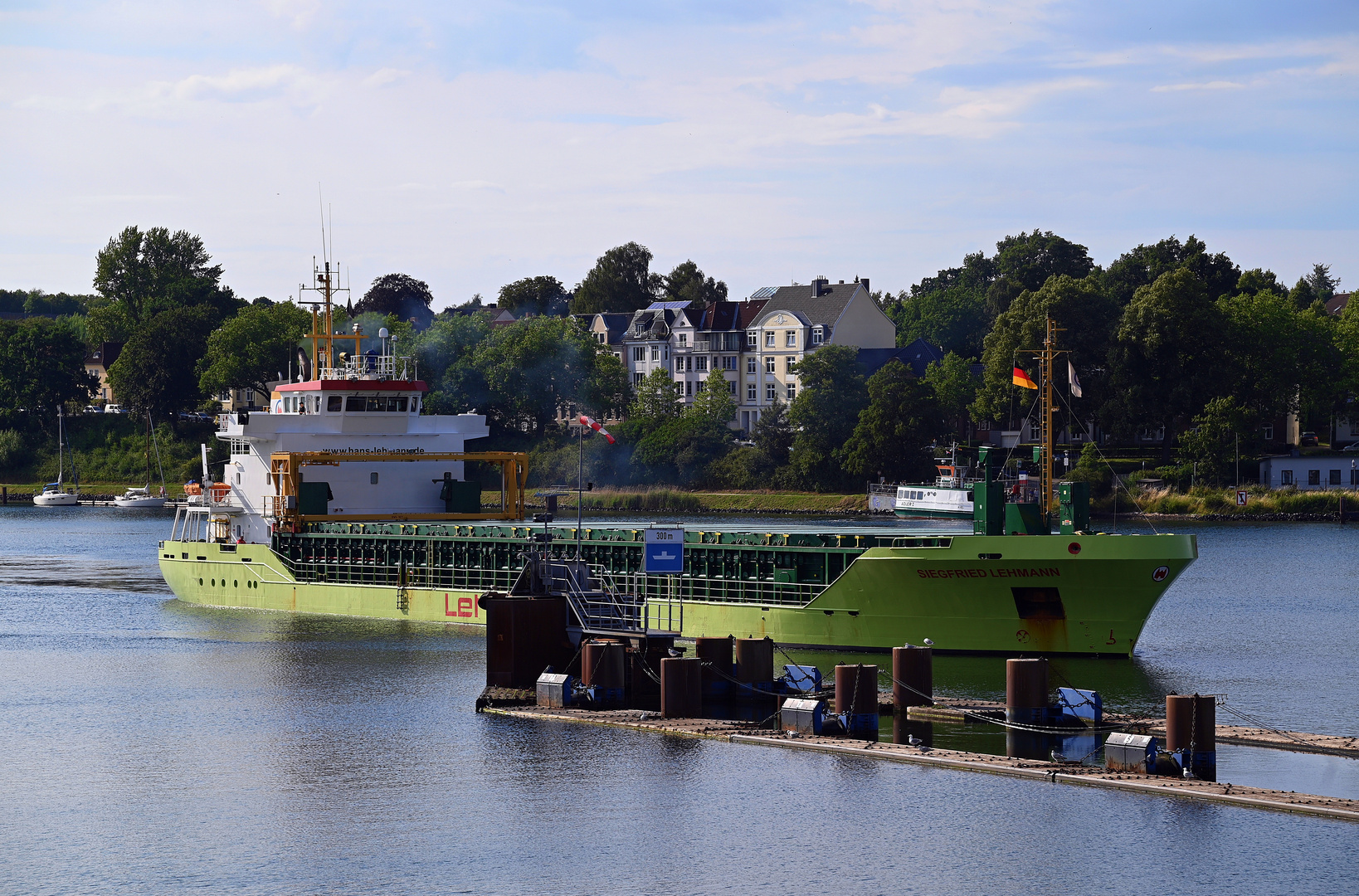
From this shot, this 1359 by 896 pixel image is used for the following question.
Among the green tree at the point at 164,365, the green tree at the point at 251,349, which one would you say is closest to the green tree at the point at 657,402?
the green tree at the point at 251,349

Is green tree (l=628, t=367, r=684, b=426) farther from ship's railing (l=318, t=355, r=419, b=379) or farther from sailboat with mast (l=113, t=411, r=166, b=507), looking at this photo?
ship's railing (l=318, t=355, r=419, b=379)

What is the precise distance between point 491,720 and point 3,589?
40.0 meters

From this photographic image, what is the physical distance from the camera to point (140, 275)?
6673 inches

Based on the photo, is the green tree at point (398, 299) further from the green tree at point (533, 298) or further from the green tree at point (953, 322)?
the green tree at point (953, 322)

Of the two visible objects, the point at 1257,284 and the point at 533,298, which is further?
the point at 533,298

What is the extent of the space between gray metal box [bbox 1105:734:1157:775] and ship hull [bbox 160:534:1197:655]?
35.8ft

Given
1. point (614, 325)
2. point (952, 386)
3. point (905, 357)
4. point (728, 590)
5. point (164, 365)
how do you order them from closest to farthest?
point (728, 590) → point (952, 386) → point (905, 357) → point (164, 365) → point (614, 325)

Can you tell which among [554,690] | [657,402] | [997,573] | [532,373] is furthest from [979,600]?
[657,402]

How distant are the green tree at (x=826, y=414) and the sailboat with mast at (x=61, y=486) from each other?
63.4 m

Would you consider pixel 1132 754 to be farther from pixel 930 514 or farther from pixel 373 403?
pixel 930 514

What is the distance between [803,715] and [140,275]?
154 m

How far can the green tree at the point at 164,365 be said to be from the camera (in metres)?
144

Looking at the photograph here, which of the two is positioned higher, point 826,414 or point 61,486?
point 826,414

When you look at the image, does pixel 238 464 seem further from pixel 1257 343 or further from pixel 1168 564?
pixel 1257 343
